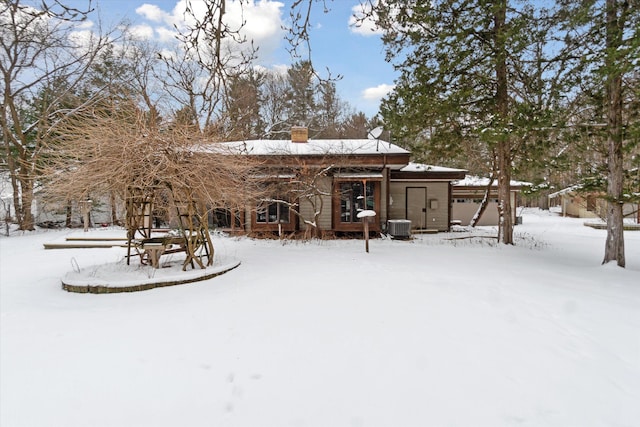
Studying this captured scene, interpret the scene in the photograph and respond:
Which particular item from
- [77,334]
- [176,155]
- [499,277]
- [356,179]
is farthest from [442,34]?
[77,334]

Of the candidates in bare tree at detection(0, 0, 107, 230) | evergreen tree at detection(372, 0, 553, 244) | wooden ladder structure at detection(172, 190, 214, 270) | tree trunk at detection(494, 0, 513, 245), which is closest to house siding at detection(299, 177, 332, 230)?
evergreen tree at detection(372, 0, 553, 244)

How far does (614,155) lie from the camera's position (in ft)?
22.6

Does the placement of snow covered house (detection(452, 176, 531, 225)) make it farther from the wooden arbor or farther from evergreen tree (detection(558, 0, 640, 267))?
the wooden arbor

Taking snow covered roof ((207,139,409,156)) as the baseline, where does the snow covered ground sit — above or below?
below

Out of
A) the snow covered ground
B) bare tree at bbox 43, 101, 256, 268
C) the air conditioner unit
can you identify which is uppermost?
bare tree at bbox 43, 101, 256, 268

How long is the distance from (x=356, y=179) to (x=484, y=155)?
9555 millimetres

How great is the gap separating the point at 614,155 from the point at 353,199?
7.56 metres

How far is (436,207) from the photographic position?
14742 millimetres

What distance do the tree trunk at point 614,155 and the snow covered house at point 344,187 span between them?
548 cm

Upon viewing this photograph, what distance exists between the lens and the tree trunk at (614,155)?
250 inches

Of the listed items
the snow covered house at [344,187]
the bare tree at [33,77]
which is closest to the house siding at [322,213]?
the snow covered house at [344,187]

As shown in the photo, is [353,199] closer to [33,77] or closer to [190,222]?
[190,222]

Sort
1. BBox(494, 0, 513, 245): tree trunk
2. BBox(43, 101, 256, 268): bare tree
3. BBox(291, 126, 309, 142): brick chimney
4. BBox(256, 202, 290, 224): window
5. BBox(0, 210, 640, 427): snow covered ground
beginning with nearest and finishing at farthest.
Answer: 1. BBox(0, 210, 640, 427): snow covered ground
2. BBox(43, 101, 256, 268): bare tree
3. BBox(494, 0, 513, 245): tree trunk
4. BBox(256, 202, 290, 224): window
5. BBox(291, 126, 309, 142): brick chimney

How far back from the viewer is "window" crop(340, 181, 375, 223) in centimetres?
1243
